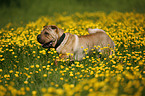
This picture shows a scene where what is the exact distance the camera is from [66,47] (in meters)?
3.73

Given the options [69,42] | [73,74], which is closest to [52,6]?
[69,42]

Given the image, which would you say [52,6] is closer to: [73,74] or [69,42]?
[69,42]

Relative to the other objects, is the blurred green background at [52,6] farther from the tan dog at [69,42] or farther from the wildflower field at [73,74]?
the tan dog at [69,42]

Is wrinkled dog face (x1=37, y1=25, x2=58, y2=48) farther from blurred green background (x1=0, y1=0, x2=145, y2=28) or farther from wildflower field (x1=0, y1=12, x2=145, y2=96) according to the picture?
blurred green background (x1=0, y1=0, x2=145, y2=28)

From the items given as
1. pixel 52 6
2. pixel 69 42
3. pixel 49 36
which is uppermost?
pixel 52 6

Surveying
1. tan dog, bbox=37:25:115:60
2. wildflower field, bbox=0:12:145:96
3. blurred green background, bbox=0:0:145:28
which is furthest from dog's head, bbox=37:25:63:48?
blurred green background, bbox=0:0:145:28

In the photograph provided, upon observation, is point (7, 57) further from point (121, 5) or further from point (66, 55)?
point (121, 5)

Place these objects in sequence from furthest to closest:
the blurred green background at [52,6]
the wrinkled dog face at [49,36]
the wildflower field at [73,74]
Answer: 1. the blurred green background at [52,6]
2. the wrinkled dog face at [49,36]
3. the wildflower field at [73,74]

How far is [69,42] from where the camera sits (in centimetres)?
380

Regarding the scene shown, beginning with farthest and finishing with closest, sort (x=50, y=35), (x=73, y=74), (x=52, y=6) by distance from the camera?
(x=52, y=6)
(x=50, y=35)
(x=73, y=74)

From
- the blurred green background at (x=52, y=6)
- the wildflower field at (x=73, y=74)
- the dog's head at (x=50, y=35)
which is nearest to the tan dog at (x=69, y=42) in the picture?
the dog's head at (x=50, y=35)

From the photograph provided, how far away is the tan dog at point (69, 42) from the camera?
3.68 metres

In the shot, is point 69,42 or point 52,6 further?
point 52,6

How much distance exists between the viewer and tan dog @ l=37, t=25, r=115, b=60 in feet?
12.1
